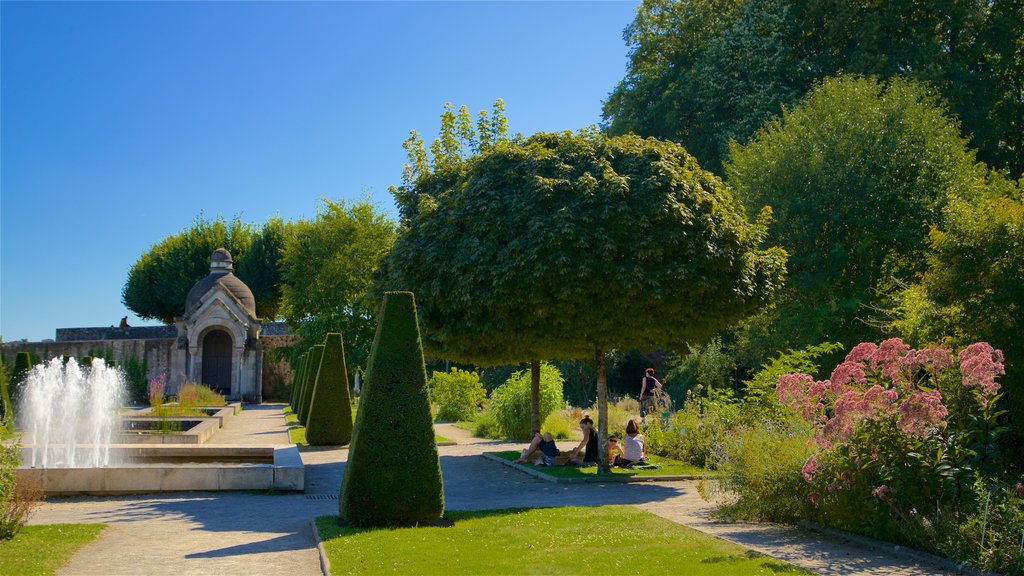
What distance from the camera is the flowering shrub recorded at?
9.28 m

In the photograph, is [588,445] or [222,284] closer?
[588,445]

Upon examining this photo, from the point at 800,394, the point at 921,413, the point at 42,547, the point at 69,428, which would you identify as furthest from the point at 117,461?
the point at 921,413

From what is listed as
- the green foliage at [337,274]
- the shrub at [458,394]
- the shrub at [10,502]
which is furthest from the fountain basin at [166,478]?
the green foliage at [337,274]

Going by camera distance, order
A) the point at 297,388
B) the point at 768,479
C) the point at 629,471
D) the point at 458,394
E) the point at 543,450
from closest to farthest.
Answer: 1. the point at 768,479
2. the point at 629,471
3. the point at 543,450
4. the point at 458,394
5. the point at 297,388

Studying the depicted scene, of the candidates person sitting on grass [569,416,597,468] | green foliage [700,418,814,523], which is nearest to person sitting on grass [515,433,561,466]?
person sitting on grass [569,416,597,468]

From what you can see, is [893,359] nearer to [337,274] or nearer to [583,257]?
[583,257]

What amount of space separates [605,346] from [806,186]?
48.2 feet

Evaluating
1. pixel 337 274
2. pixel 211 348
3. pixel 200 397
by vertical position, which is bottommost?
pixel 200 397

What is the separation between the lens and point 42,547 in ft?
32.0

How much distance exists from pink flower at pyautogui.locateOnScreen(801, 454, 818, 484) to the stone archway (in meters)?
41.4

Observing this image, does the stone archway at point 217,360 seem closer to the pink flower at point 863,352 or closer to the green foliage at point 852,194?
the green foliage at point 852,194

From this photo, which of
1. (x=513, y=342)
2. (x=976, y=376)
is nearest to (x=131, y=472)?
(x=513, y=342)

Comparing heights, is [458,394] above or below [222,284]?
below

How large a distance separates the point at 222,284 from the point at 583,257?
36246mm
